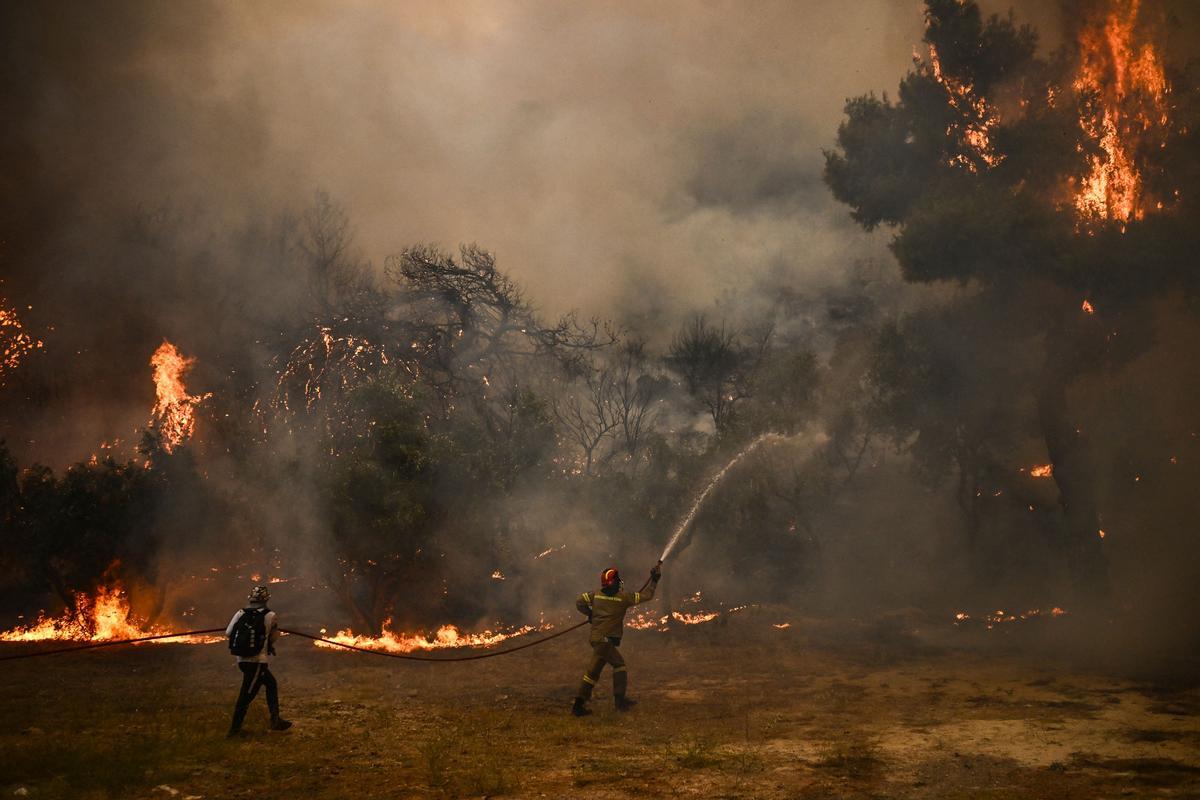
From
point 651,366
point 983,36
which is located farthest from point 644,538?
point 651,366

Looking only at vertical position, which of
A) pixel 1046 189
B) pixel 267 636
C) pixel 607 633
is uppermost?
pixel 1046 189

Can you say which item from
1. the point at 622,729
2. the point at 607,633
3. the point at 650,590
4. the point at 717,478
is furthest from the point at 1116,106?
the point at 622,729

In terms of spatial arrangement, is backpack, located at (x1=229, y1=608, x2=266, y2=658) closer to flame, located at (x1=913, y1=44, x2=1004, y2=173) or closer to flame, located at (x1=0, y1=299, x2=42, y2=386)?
flame, located at (x1=913, y1=44, x2=1004, y2=173)

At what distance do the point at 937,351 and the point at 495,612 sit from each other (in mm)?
16236

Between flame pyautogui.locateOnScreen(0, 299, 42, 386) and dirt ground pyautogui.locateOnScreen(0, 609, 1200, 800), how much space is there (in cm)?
1719

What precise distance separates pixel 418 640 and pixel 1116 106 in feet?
77.2

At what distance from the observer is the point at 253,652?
11.1 metres

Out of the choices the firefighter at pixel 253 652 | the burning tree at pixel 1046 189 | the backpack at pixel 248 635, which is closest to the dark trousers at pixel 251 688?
the firefighter at pixel 253 652

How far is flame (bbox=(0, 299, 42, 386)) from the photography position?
29.8m

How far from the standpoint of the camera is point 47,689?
592 inches

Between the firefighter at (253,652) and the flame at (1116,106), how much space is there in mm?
22513

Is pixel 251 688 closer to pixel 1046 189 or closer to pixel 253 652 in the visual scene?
pixel 253 652

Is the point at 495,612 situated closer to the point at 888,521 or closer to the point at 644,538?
the point at 644,538

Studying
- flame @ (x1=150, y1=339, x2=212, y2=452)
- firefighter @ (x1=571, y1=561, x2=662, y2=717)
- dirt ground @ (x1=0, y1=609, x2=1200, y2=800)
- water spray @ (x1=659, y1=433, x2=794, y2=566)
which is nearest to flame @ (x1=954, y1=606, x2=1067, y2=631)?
dirt ground @ (x1=0, y1=609, x2=1200, y2=800)
